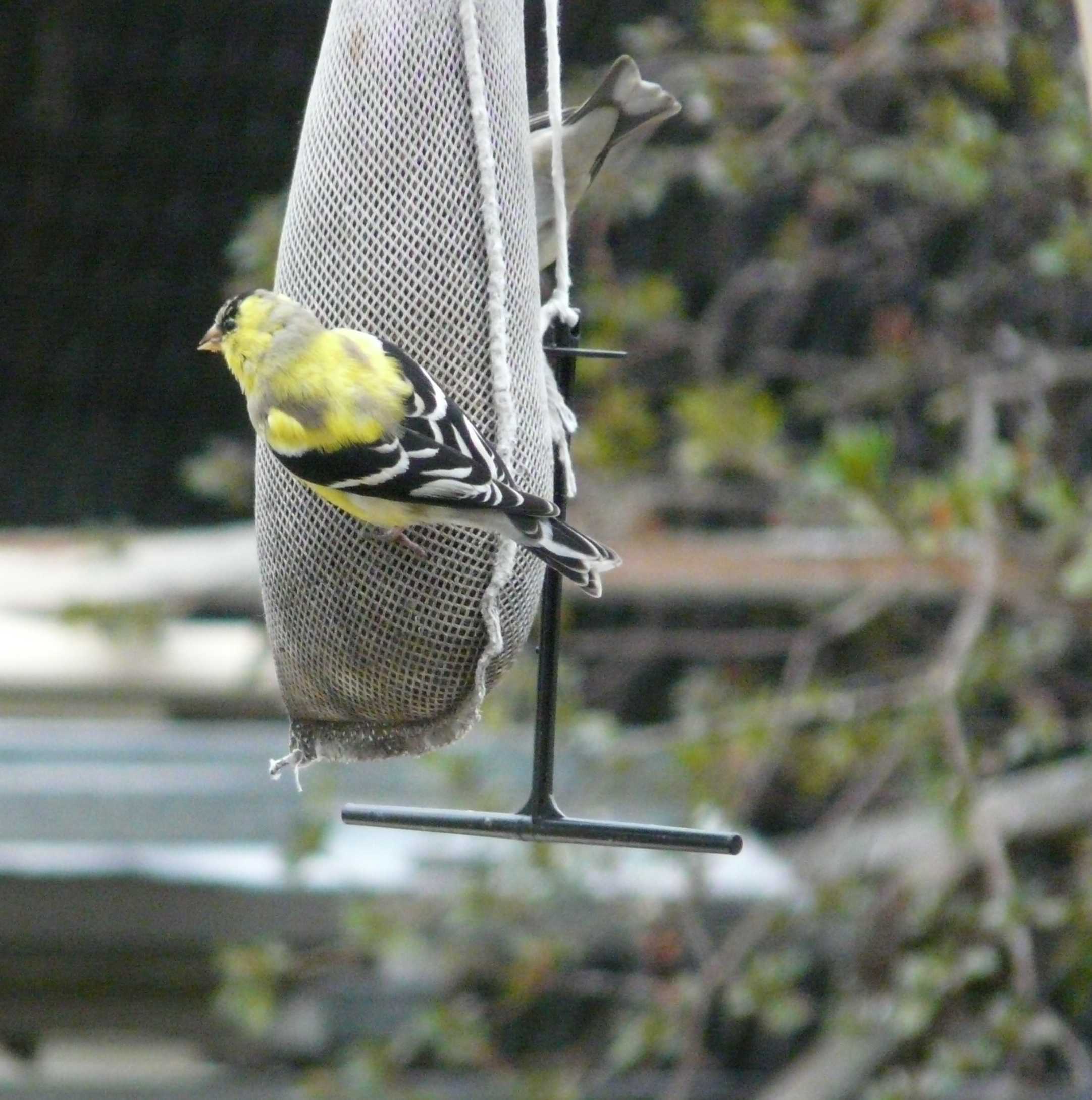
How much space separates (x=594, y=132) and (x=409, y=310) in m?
0.44

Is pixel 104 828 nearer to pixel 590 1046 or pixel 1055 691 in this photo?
pixel 590 1046

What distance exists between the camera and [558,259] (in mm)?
2240

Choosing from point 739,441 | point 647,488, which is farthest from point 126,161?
point 739,441

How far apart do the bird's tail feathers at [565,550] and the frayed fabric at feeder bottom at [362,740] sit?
250 mm

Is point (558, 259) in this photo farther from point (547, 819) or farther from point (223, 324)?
point (547, 819)

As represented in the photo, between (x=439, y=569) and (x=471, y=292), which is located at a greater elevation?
(x=471, y=292)

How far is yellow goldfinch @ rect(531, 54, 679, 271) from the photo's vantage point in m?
2.30

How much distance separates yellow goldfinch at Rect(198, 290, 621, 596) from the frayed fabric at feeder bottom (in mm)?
233

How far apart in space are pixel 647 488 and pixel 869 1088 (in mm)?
1486

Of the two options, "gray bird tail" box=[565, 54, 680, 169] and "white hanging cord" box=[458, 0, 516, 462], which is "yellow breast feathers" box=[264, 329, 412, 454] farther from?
"gray bird tail" box=[565, 54, 680, 169]

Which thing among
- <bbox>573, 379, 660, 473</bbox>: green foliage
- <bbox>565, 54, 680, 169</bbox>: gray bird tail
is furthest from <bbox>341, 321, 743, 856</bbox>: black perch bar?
<bbox>573, 379, 660, 473</bbox>: green foliage

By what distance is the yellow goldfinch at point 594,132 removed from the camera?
230cm

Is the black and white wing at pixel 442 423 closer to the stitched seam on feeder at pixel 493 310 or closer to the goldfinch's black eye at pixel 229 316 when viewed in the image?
the stitched seam on feeder at pixel 493 310

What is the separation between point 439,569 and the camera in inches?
80.6
